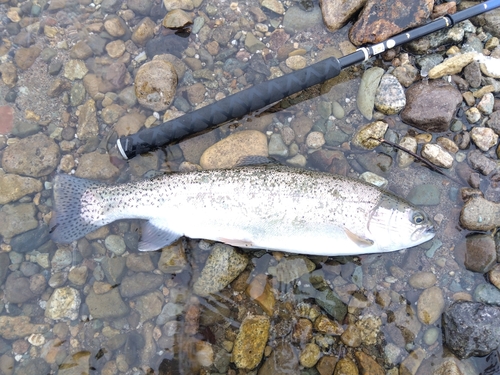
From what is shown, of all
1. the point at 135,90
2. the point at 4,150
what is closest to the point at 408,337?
the point at 135,90

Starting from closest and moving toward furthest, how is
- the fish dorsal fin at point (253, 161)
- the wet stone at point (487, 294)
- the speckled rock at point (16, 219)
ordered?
the wet stone at point (487, 294) → the fish dorsal fin at point (253, 161) → the speckled rock at point (16, 219)

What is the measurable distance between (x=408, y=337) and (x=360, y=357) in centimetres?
64

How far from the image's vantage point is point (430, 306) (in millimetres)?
3891

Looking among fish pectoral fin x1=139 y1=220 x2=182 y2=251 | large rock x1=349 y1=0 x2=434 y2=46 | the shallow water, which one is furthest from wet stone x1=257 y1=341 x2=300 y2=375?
large rock x1=349 y1=0 x2=434 y2=46

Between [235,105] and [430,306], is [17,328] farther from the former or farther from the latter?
[430,306]

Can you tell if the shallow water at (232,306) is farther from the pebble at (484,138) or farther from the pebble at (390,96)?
the pebble at (484,138)

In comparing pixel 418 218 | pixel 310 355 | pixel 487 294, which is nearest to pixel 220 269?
pixel 310 355

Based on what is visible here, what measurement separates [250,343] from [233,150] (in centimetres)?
227

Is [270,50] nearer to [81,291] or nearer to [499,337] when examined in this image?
[81,291]

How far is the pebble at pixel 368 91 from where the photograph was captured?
430 cm

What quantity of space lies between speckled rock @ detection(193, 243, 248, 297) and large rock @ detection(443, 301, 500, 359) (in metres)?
2.44

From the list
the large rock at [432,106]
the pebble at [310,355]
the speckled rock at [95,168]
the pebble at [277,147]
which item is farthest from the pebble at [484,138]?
the speckled rock at [95,168]

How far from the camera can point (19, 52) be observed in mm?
4699

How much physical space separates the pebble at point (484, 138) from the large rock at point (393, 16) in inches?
62.2
